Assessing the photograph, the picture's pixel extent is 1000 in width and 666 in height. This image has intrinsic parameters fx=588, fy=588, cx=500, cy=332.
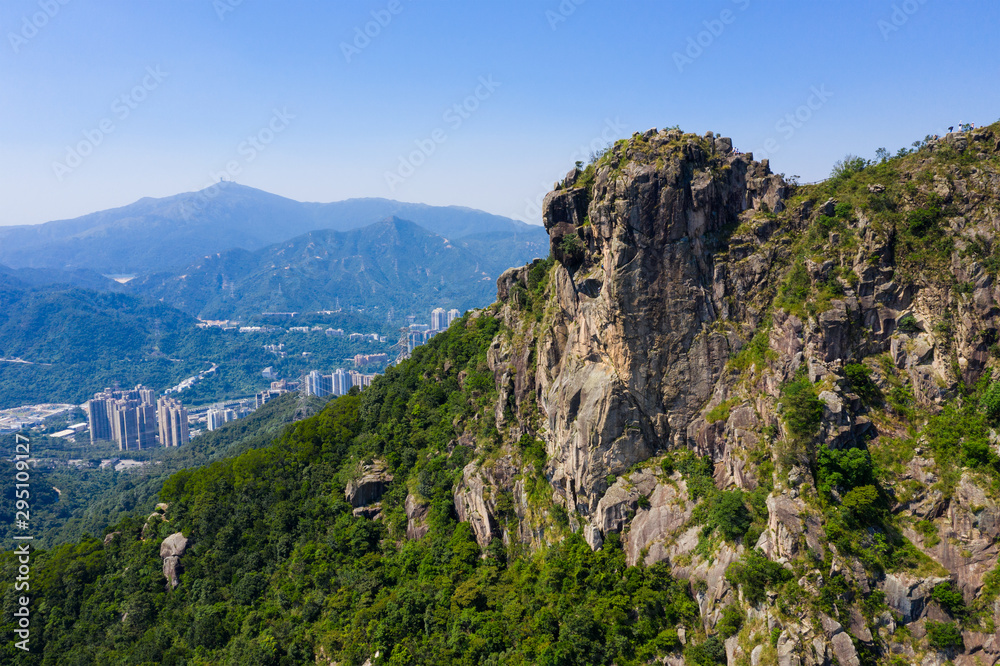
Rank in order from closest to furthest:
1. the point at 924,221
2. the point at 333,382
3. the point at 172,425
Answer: the point at 924,221, the point at 172,425, the point at 333,382

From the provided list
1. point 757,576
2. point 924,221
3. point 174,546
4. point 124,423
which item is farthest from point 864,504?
point 124,423

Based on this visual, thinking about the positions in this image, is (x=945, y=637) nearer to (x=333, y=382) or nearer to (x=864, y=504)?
(x=864, y=504)

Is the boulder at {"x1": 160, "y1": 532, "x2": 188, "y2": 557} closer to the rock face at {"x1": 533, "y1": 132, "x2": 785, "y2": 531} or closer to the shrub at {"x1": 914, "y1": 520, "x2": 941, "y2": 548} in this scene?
the rock face at {"x1": 533, "y1": 132, "x2": 785, "y2": 531}

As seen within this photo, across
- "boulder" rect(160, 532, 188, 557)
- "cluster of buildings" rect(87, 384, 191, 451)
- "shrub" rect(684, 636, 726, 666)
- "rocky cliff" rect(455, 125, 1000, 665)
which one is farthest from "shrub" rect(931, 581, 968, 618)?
"cluster of buildings" rect(87, 384, 191, 451)

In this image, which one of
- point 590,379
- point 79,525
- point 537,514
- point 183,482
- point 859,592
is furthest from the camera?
point 79,525

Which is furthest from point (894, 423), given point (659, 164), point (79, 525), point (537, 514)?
point (79, 525)

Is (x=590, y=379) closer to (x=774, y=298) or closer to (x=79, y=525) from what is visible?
(x=774, y=298)
